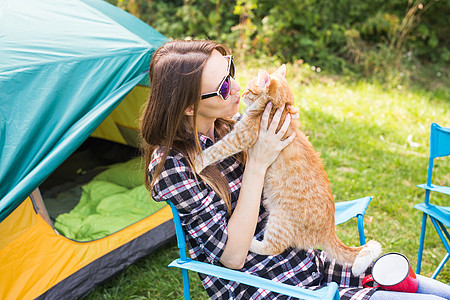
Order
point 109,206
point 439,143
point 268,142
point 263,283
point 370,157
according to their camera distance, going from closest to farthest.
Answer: point 263,283 < point 268,142 < point 439,143 < point 109,206 < point 370,157

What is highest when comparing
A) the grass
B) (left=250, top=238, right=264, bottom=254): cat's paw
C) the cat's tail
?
(left=250, top=238, right=264, bottom=254): cat's paw

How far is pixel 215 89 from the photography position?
1.52 meters

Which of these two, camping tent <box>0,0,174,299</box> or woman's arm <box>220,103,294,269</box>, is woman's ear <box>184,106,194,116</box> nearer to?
woman's arm <box>220,103,294,269</box>

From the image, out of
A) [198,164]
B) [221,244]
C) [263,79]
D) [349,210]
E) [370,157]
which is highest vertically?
[263,79]

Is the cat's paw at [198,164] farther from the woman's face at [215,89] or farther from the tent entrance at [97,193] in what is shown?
the tent entrance at [97,193]

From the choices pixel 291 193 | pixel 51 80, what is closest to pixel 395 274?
pixel 291 193

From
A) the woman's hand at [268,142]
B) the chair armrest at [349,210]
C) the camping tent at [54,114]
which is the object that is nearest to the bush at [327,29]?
the camping tent at [54,114]

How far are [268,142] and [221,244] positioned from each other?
0.44 m

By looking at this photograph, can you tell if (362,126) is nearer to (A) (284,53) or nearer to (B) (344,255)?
(A) (284,53)

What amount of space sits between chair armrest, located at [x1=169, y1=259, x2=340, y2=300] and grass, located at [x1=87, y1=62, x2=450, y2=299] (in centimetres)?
101

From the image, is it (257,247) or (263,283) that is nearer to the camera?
(263,283)

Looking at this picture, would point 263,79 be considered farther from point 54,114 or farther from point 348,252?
point 54,114

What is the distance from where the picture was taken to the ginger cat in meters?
1.58

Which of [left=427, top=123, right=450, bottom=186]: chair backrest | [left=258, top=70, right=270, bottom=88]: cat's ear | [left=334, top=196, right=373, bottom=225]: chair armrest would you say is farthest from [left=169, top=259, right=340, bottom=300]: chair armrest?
[left=427, top=123, right=450, bottom=186]: chair backrest
